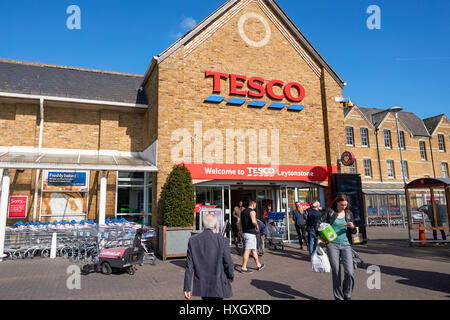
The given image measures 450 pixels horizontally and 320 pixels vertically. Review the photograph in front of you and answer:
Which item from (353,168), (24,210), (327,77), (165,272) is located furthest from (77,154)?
(353,168)

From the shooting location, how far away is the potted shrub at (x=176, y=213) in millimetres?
9773

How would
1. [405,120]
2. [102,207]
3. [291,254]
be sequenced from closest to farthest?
[291,254] < [102,207] < [405,120]

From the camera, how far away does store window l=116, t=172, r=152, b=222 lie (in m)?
13.0

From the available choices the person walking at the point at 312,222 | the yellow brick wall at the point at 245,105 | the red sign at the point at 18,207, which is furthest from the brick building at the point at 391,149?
the red sign at the point at 18,207

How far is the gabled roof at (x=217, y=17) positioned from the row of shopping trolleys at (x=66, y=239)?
6.76m

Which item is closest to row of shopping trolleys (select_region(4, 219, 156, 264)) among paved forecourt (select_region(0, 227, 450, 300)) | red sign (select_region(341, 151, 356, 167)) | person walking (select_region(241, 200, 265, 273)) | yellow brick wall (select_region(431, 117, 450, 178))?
paved forecourt (select_region(0, 227, 450, 300))

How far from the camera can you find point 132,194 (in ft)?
43.6

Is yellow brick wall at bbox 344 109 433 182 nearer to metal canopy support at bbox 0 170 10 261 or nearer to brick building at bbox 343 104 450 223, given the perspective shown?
brick building at bbox 343 104 450 223

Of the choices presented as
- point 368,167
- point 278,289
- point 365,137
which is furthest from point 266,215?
point 365,137

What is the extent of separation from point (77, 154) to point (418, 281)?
12.7 meters

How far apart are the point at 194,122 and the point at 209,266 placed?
900 cm

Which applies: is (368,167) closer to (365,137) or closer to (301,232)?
(365,137)

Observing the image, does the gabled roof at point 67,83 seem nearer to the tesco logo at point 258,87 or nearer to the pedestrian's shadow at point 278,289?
the tesco logo at point 258,87

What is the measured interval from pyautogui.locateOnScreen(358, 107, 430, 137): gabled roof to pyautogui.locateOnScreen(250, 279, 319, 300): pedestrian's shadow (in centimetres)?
2813
